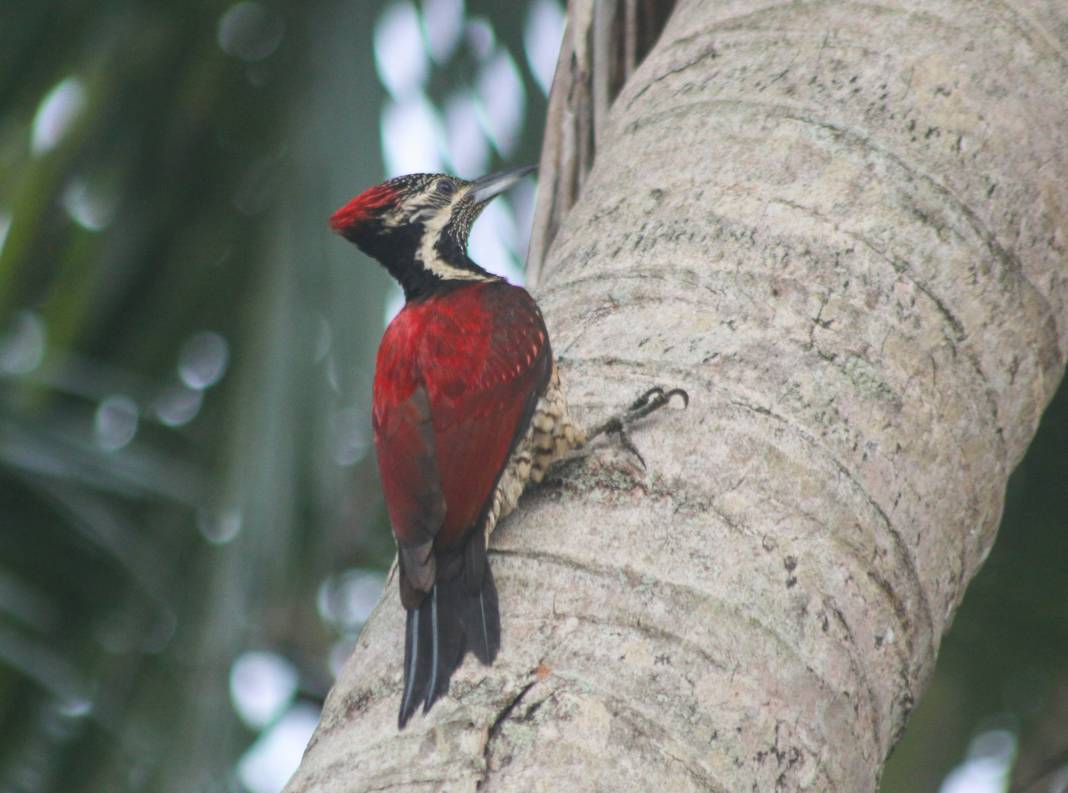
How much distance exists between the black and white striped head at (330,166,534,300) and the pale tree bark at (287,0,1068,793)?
73 cm

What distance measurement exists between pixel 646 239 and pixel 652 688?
888 mm

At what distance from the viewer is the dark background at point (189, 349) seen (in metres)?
3.32

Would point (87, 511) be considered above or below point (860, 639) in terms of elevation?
below

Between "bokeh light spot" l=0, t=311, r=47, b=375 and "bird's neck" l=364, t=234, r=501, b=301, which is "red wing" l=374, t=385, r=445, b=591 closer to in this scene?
"bird's neck" l=364, t=234, r=501, b=301

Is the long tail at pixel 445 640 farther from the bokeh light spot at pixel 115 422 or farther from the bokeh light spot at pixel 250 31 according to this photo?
the bokeh light spot at pixel 250 31

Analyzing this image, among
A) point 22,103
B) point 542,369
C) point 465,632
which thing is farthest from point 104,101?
point 465,632

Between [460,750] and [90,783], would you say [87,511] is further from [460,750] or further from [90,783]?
[460,750]

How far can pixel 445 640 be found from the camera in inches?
72.6

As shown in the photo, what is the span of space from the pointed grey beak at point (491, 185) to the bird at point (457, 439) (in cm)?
43

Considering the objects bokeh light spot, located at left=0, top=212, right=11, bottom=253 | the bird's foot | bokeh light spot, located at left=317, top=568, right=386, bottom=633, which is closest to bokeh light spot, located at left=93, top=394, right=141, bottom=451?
bokeh light spot, located at left=0, top=212, right=11, bottom=253

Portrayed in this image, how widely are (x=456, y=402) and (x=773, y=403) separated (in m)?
0.69

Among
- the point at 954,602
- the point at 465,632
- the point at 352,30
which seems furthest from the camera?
the point at 352,30

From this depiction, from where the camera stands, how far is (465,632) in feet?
6.19

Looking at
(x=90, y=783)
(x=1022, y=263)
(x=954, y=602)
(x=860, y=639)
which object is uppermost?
(x=1022, y=263)
